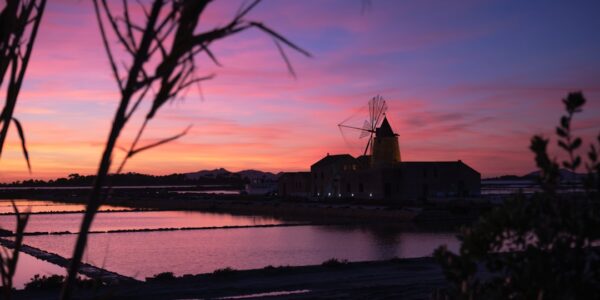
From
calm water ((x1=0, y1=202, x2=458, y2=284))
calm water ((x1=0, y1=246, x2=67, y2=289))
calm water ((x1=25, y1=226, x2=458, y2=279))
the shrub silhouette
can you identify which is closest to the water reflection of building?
calm water ((x1=0, y1=202, x2=458, y2=284))

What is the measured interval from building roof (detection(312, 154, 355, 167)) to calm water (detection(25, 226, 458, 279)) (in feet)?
75.5

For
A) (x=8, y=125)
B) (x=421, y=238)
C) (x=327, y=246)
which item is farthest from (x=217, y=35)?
(x=421, y=238)

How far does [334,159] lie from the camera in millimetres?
60438

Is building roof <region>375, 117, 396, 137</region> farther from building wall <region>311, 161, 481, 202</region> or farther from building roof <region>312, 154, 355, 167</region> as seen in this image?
building wall <region>311, 161, 481, 202</region>

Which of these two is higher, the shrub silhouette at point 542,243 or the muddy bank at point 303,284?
the shrub silhouette at point 542,243

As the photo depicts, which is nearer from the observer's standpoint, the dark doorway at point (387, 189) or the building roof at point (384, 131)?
the dark doorway at point (387, 189)

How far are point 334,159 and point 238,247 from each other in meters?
33.7

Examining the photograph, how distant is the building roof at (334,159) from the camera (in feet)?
193

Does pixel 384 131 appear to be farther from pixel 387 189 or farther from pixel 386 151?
pixel 387 189

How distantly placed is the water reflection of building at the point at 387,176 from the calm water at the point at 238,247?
18.1m

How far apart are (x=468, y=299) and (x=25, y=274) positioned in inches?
698

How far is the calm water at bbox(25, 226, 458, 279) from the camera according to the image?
864 inches

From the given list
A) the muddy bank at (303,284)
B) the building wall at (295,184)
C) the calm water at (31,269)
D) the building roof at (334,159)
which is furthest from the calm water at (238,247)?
the building wall at (295,184)

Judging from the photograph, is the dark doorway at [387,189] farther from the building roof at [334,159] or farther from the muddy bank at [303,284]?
the muddy bank at [303,284]
